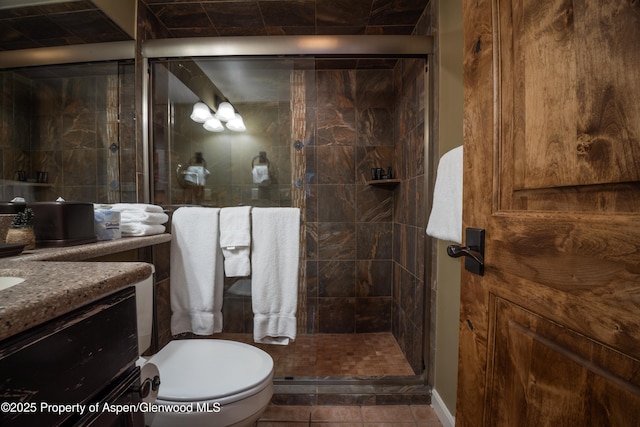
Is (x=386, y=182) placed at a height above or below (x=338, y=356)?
above

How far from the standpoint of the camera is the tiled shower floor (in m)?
1.39

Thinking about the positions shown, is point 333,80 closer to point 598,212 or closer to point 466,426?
point 598,212

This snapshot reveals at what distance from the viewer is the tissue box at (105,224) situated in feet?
3.16

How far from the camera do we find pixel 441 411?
1235 millimetres

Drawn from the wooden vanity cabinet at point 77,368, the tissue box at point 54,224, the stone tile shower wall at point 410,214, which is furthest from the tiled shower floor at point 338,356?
the wooden vanity cabinet at point 77,368

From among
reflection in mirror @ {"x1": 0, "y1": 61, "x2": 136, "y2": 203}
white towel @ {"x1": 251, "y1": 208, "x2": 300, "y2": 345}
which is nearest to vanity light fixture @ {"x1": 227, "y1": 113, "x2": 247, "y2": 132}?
reflection in mirror @ {"x1": 0, "y1": 61, "x2": 136, "y2": 203}

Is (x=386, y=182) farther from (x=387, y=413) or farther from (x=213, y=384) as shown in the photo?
(x=213, y=384)

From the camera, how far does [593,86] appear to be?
380 millimetres

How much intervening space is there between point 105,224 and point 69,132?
521 mm

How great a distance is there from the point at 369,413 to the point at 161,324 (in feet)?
3.93

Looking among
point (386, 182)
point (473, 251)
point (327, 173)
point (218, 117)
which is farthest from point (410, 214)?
point (218, 117)

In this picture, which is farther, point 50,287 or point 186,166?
point 186,166

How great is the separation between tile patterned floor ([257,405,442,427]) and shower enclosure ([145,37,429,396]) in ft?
0.44

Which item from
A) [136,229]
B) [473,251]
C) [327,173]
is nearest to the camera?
[473,251]
